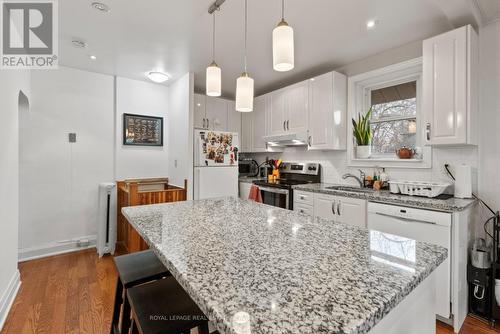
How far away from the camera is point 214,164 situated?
3.35m

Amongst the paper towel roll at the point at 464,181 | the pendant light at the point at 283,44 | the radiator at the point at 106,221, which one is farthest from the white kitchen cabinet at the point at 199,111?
the paper towel roll at the point at 464,181

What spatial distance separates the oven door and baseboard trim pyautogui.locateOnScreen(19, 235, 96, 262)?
2.52m

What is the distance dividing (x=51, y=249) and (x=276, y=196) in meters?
3.04

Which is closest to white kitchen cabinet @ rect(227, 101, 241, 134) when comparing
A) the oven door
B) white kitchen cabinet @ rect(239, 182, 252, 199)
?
white kitchen cabinet @ rect(239, 182, 252, 199)

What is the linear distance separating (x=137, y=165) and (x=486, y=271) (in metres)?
4.11

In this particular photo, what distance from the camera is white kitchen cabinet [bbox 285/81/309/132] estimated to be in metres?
3.25

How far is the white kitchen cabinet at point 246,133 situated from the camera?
4.27 m

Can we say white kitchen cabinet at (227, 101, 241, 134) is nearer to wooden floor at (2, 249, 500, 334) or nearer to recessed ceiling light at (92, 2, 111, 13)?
recessed ceiling light at (92, 2, 111, 13)

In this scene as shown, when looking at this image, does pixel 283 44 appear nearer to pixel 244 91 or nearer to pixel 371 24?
pixel 244 91

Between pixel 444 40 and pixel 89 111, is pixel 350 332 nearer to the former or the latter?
pixel 444 40

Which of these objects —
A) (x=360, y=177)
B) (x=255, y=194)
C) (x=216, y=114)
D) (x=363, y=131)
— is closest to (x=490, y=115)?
(x=363, y=131)

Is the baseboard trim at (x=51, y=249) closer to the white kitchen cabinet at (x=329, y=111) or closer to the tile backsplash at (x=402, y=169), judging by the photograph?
the tile backsplash at (x=402, y=169)

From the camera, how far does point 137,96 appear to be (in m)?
3.67
